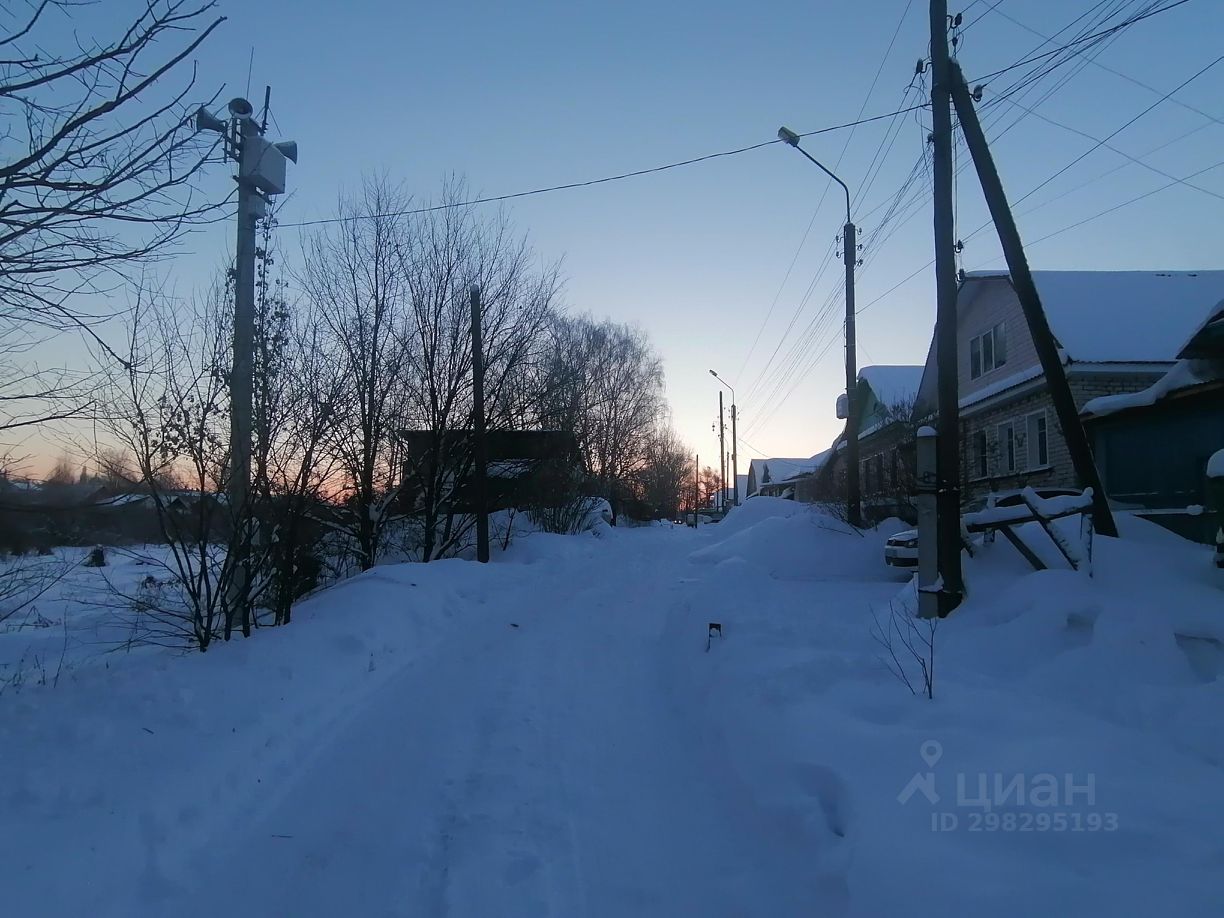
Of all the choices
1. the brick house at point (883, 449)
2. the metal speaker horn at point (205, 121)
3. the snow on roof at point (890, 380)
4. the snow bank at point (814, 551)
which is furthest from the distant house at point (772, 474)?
the metal speaker horn at point (205, 121)

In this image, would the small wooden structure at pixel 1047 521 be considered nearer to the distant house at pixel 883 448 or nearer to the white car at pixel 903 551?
the white car at pixel 903 551

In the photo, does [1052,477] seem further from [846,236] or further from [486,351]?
[486,351]

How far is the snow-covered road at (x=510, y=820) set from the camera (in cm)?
398

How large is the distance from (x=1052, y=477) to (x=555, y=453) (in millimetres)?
13391

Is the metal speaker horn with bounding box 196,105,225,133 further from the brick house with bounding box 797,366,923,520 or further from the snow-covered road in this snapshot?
the brick house with bounding box 797,366,923,520

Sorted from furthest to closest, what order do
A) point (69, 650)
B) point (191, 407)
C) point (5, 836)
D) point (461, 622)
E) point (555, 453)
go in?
1. point (555, 453)
2. point (461, 622)
3. point (69, 650)
4. point (191, 407)
5. point (5, 836)

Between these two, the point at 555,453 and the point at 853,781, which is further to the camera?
the point at 555,453

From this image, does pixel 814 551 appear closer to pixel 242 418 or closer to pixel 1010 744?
pixel 242 418

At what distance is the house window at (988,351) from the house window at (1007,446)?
1.89 metres

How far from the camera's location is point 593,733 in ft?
21.6

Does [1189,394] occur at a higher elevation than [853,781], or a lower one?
higher

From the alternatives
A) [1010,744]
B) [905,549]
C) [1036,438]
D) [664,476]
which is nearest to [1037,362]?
[1036,438]

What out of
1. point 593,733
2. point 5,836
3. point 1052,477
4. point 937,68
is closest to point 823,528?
point 1052,477

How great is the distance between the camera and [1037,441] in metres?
21.1
